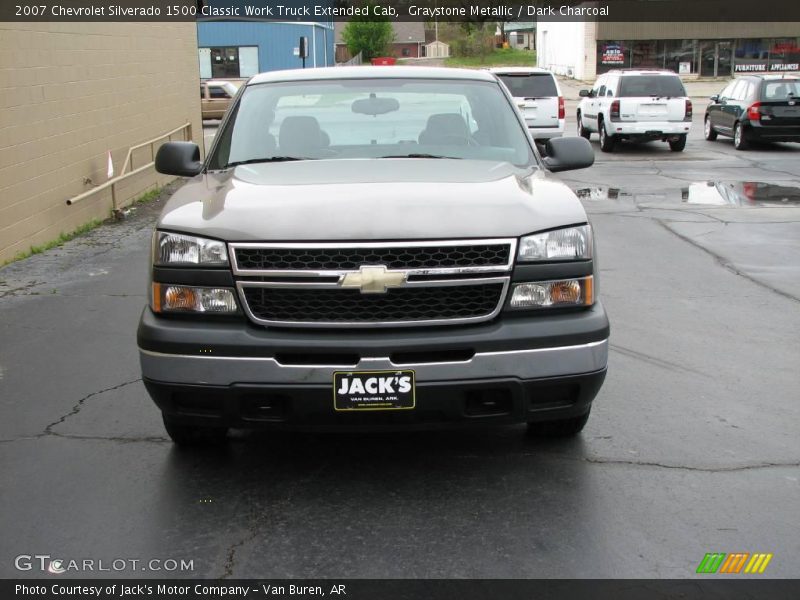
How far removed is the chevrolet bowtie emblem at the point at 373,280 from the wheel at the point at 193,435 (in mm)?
1210

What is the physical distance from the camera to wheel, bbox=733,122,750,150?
2211 centimetres

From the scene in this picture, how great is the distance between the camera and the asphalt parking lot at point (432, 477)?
3738 mm

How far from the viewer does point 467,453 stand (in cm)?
477

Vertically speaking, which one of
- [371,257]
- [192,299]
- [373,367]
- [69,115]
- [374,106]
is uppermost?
[374,106]

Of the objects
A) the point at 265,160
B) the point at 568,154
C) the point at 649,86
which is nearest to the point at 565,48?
the point at 649,86

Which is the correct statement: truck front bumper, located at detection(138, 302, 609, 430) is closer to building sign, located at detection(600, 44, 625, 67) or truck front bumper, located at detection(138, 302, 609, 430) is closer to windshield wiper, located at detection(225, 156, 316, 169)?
windshield wiper, located at detection(225, 156, 316, 169)

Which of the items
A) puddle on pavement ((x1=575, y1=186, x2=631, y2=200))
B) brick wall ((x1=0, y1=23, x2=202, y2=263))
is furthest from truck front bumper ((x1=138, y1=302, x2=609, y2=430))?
puddle on pavement ((x1=575, y1=186, x2=631, y2=200))

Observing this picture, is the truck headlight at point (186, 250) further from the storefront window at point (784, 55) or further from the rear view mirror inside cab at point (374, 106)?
the storefront window at point (784, 55)

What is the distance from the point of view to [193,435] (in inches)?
Result: 186

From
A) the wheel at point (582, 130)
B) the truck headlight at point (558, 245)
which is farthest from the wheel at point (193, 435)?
the wheel at point (582, 130)

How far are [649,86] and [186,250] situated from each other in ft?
63.7

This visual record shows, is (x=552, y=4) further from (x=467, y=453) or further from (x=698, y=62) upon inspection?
(x=467, y=453)

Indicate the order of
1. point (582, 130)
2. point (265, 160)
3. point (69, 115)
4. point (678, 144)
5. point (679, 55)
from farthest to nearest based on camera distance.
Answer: point (679, 55) < point (582, 130) < point (678, 144) < point (69, 115) < point (265, 160)

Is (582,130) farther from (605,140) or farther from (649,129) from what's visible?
(649,129)
